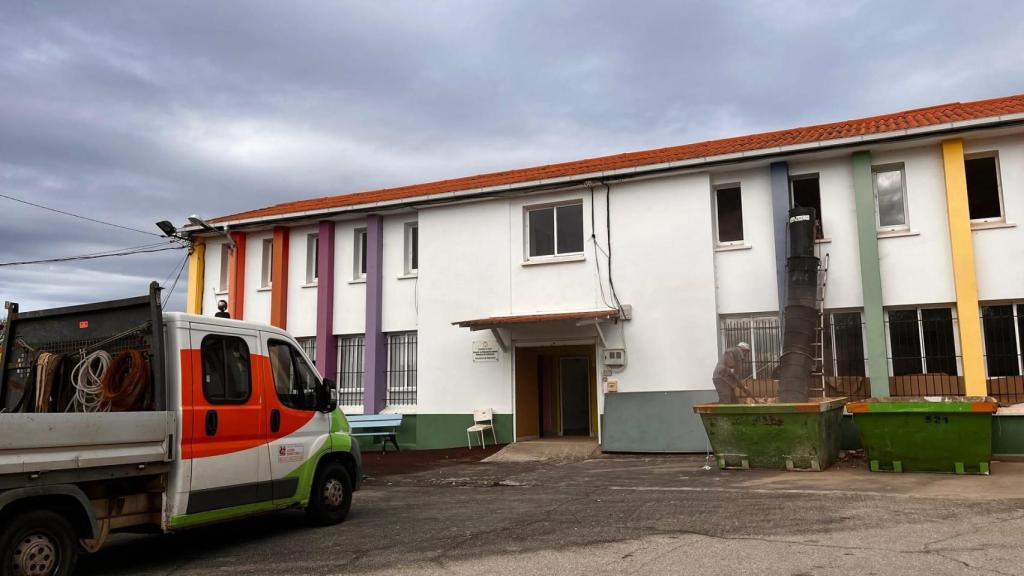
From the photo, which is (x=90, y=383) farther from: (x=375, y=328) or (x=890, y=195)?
(x=890, y=195)

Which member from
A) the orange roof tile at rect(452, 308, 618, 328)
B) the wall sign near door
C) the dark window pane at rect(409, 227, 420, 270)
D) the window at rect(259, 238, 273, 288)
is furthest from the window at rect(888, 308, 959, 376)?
the window at rect(259, 238, 273, 288)

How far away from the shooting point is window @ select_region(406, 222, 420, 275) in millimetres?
18891

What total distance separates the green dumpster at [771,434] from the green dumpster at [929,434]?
0.60 metres

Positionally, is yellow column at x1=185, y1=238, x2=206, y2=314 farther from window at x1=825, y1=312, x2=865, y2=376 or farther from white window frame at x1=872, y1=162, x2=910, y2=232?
white window frame at x1=872, y1=162, x2=910, y2=232

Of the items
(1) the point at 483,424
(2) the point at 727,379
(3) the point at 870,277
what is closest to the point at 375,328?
(1) the point at 483,424

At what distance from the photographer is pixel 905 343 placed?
Result: 14148mm

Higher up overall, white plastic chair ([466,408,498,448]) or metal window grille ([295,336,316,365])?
metal window grille ([295,336,316,365])

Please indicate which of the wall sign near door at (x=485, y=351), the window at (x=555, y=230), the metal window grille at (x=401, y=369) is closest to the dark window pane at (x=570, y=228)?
the window at (x=555, y=230)

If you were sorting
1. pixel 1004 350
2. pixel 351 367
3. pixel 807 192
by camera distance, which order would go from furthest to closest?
pixel 351 367
pixel 807 192
pixel 1004 350

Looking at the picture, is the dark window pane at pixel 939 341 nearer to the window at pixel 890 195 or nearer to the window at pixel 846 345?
the window at pixel 846 345

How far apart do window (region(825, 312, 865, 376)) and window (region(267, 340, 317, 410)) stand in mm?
9871

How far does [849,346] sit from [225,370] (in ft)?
36.8

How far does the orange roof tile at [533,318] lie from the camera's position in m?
15.5

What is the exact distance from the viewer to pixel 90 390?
683 cm
